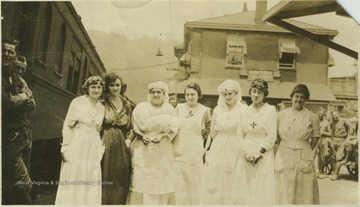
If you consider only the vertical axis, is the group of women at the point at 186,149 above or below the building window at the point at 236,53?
below

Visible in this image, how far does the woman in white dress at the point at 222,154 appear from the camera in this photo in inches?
146

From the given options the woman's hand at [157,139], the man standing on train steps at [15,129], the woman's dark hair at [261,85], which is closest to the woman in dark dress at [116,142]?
the woman's hand at [157,139]

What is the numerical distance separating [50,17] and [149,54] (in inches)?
37.3

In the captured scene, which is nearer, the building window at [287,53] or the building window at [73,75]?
the building window at [73,75]

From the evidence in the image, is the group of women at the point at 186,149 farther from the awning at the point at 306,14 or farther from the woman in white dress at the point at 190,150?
the awning at the point at 306,14

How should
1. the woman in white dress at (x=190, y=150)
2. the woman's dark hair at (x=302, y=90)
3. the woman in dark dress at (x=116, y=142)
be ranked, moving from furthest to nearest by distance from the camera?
the woman's dark hair at (x=302, y=90) < the woman in white dress at (x=190, y=150) < the woman in dark dress at (x=116, y=142)

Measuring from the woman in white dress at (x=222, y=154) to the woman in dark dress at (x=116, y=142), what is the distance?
700 millimetres

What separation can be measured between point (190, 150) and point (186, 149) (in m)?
0.04

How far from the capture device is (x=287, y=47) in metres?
3.93

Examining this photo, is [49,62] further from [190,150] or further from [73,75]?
[190,150]

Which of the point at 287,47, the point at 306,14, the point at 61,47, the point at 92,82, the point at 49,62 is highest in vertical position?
the point at 306,14

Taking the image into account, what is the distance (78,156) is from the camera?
3.62m

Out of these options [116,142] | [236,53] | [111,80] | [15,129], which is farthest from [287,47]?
[15,129]

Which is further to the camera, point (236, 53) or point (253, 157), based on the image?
point (236, 53)
